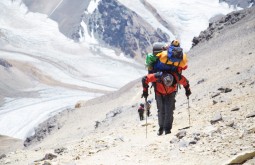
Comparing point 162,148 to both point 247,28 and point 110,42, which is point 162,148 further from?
point 110,42

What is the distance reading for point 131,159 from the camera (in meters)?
7.98

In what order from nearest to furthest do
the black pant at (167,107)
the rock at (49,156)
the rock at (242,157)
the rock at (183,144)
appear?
the rock at (242,157), the rock at (183,144), the rock at (49,156), the black pant at (167,107)

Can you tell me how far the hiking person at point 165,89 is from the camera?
9.98 m

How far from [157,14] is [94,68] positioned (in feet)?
199

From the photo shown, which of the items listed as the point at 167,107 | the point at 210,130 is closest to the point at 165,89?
the point at 167,107

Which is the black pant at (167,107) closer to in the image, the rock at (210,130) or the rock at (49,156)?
the rock at (210,130)

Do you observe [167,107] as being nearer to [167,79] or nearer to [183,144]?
[167,79]

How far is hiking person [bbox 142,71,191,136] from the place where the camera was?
393 inches

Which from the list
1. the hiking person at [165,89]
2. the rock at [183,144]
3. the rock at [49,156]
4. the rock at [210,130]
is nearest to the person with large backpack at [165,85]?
the hiking person at [165,89]

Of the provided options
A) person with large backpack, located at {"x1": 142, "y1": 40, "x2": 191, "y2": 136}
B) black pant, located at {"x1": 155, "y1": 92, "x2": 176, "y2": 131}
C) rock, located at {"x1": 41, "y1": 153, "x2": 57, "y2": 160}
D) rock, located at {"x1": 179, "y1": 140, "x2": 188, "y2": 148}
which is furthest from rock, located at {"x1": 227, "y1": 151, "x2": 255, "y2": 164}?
rock, located at {"x1": 41, "y1": 153, "x2": 57, "y2": 160}

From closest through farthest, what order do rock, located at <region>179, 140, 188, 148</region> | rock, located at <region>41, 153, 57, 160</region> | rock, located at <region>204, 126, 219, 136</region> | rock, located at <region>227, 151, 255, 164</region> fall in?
rock, located at <region>227, 151, 255, 164</region> < rock, located at <region>179, 140, 188, 148</region> < rock, located at <region>204, 126, 219, 136</region> < rock, located at <region>41, 153, 57, 160</region>

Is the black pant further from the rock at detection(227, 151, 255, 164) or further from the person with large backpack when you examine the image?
the rock at detection(227, 151, 255, 164)

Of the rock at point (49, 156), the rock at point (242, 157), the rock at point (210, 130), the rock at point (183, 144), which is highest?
the rock at point (210, 130)

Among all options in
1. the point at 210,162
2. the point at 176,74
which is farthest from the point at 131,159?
the point at 176,74
